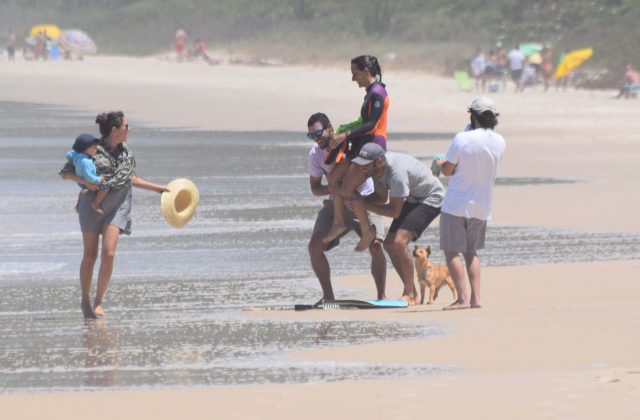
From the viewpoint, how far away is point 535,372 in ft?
23.6

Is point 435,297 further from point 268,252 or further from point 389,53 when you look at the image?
point 389,53

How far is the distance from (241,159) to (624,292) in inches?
569

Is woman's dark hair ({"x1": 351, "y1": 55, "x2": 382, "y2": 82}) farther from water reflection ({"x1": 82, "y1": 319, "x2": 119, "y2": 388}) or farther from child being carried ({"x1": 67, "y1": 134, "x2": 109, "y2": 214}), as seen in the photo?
water reflection ({"x1": 82, "y1": 319, "x2": 119, "y2": 388})

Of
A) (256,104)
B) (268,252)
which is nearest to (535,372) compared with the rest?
(268,252)

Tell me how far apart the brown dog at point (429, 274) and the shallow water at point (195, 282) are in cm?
86

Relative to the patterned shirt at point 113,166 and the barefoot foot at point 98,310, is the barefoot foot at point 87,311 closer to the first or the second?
the barefoot foot at point 98,310

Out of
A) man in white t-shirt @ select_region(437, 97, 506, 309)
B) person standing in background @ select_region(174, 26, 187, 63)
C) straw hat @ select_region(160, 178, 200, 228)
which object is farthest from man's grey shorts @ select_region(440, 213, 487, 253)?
person standing in background @ select_region(174, 26, 187, 63)

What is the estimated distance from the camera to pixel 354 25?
7394cm

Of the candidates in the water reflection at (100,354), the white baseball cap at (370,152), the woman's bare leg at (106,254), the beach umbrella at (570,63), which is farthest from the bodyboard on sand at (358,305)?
the beach umbrella at (570,63)

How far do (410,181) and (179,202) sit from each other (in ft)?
5.31

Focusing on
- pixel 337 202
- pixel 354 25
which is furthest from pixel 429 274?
pixel 354 25

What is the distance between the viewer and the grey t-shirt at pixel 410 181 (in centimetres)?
970

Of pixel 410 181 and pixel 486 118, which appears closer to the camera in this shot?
pixel 486 118

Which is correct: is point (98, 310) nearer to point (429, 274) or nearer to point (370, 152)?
point (370, 152)
